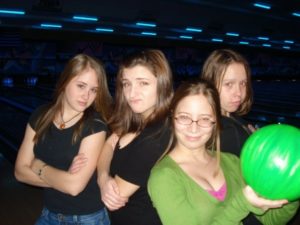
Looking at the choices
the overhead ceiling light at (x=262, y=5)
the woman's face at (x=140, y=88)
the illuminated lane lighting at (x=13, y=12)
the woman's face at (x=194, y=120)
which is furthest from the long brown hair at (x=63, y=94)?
the overhead ceiling light at (x=262, y=5)

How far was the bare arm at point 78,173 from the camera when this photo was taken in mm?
1369

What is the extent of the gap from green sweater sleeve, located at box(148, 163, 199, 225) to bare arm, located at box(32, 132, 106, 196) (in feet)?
1.42

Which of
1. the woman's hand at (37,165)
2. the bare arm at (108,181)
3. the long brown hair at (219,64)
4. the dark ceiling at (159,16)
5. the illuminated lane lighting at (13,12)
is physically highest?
the dark ceiling at (159,16)

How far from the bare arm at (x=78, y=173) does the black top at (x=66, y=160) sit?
37 mm

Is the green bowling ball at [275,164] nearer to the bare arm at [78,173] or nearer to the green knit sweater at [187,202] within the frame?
the green knit sweater at [187,202]

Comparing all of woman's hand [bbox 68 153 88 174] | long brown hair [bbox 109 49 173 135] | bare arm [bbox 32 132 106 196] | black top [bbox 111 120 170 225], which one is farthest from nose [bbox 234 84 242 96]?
woman's hand [bbox 68 153 88 174]

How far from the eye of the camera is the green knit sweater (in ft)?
3.19

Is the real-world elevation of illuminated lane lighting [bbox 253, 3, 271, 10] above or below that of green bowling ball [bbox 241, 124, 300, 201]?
above

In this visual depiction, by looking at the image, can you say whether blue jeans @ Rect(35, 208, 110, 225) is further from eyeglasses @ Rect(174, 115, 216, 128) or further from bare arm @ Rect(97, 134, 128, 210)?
eyeglasses @ Rect(174, 115, 216, 128)

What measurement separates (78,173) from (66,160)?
0.12 m

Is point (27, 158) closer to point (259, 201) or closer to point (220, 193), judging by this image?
point (220, 193)

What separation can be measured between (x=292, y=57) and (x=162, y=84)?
21.3 meters

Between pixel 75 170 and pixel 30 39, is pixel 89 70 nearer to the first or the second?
pixel 75 170

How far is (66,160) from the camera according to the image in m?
1.45
